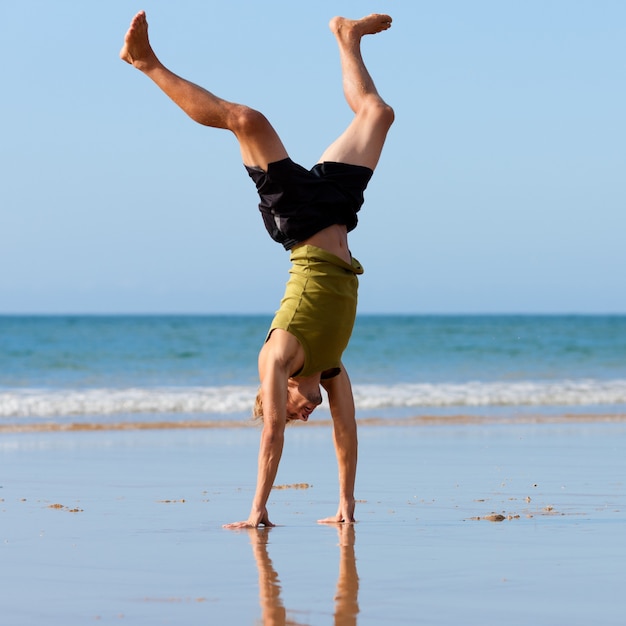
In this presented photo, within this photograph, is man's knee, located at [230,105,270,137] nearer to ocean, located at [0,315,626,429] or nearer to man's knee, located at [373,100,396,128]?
man's knee, located at [373,100,396,128]

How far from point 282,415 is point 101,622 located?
228 cm

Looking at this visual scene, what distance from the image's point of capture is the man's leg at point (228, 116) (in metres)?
5.65

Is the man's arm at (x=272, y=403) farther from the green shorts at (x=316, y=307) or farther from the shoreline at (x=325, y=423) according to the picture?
the shoreline at (x=325, y=423)

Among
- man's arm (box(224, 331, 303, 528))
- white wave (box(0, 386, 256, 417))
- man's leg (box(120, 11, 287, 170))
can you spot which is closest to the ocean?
white wave (box(0, 386, 256, 417))

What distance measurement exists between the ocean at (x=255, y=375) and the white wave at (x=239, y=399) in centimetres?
2

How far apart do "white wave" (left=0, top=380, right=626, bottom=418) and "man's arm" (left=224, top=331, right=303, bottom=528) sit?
9750 mm

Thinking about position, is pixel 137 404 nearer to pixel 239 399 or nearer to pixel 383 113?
pixel 239 399

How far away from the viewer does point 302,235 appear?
19.4 ft

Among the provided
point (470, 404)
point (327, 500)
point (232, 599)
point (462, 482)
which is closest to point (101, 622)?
point (232, 599)

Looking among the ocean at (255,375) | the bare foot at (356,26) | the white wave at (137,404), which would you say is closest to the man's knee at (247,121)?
the bare foot at (356,26)

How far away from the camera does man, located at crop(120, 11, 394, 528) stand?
5723 millimetres

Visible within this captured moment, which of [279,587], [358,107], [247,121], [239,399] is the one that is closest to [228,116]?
[247,121]

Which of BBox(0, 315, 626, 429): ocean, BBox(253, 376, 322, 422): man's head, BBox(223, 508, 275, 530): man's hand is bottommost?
BBox(0, 315, 626, 429): ocean

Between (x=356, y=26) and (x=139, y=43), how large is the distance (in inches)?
50.4
